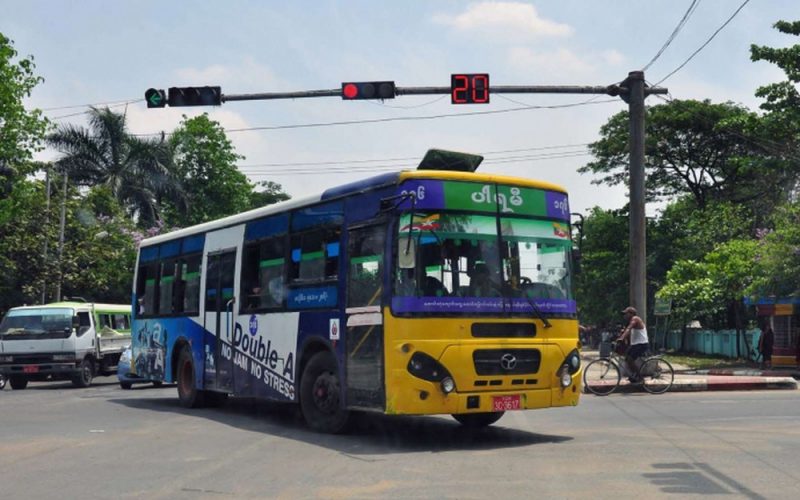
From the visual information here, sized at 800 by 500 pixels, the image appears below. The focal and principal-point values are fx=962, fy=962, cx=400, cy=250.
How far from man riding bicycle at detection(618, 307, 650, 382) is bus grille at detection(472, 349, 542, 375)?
839 centimetres

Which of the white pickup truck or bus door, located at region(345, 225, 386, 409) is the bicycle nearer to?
bus door, located at region(345, 225, 386, 409)

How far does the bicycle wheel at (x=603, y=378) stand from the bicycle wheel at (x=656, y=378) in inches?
20.8

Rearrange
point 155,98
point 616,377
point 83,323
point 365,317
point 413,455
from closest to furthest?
point 413,455, point 365,317, point 155,98, point 616,377, point 83,323

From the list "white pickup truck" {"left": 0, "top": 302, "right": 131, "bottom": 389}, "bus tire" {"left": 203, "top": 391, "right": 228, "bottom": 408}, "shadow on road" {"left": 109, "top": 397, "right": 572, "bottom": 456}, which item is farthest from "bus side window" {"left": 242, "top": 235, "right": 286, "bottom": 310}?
"white pickup truck" {"left": 0, "top": 302, "right": 131, "bottom": 389}

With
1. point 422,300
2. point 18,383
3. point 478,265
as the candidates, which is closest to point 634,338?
point 478,265

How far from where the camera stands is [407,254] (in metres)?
10.6

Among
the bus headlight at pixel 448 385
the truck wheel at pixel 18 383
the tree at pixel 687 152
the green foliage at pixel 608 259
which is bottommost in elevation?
the truck wheel at pixel 18 383

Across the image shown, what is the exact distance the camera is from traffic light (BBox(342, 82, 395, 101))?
17.0 meters

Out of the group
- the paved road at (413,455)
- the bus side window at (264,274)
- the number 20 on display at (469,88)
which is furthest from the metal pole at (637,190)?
the bus side window at (264,274)

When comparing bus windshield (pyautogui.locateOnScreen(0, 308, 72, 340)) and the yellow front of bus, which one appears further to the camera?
bus windshield (pyautogui.locateOnScreen(0, 308, 72, 340))

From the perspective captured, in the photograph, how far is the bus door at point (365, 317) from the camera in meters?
10.8

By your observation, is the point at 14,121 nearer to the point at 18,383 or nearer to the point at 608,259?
the point at 18,383

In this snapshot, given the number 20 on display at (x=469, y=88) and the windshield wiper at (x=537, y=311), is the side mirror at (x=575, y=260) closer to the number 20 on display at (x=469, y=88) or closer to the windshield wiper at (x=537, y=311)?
the windshield wiper at (x=537, y=311)

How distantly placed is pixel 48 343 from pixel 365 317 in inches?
647
